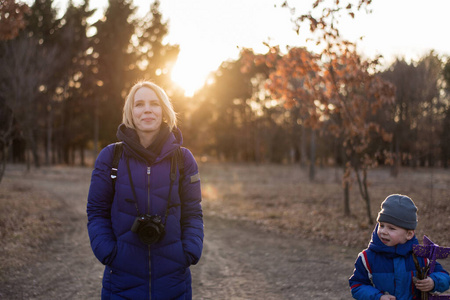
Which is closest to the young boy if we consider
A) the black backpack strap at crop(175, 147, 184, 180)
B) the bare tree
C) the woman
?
the woman

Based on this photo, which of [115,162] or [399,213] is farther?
[399,213]

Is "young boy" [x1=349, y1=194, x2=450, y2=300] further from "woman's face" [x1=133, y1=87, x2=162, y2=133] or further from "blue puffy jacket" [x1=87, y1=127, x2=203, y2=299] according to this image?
"woman's face" [x1=133, y1=87, x2=162, y2=133]

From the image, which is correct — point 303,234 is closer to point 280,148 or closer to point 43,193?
point 43,193

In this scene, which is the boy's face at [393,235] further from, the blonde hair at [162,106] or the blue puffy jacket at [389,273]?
the blonde hair at [162,106]

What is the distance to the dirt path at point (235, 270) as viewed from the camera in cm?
507

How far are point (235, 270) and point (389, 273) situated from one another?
3.90m

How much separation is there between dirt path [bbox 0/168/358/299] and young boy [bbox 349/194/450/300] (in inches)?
99.4

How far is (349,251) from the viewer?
7.01 meters

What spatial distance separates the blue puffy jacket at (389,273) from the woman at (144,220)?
1.11 m

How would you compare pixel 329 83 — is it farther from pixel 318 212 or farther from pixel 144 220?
pixel 144 220

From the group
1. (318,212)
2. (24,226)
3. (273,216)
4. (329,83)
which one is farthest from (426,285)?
(318,212)

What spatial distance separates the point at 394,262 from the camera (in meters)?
2.51

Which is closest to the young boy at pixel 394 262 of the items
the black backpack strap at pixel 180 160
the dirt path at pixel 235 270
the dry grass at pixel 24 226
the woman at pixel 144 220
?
the woman at pixel 144 220

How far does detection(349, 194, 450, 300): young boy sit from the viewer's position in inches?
97.1
